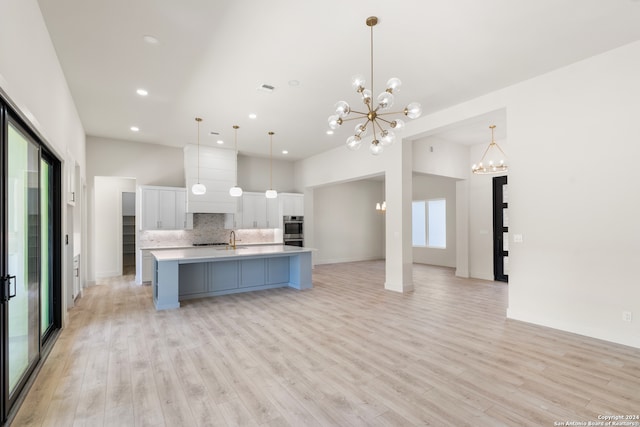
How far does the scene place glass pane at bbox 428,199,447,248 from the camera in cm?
975

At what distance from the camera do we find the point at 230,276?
19.4ft

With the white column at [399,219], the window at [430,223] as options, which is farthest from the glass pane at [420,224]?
the white column at [399,219]

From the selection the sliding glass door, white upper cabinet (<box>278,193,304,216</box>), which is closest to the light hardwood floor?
the sliding glass door

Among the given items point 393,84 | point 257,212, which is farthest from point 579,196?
point 257,212

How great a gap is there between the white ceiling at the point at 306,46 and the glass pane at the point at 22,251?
4.75 feet

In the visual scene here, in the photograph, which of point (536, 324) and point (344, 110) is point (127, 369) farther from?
point (536, 324)

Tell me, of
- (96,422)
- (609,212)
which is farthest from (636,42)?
(96,422)

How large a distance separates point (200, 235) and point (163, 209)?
1178 millimetres

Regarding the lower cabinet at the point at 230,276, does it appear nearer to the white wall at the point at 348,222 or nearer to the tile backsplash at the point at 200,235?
the tile backsplash at the point at 200,235

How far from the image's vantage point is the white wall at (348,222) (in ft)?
34.3

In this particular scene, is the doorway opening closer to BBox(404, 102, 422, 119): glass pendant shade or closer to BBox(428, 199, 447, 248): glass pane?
BBox(404, 102, 422, 119): glass pendant shade

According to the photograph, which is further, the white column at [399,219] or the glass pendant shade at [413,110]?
the white column at [399,219]

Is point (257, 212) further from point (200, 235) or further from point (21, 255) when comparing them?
point (21, 255)

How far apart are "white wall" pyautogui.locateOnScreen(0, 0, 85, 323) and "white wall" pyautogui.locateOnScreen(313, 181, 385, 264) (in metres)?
7.05
